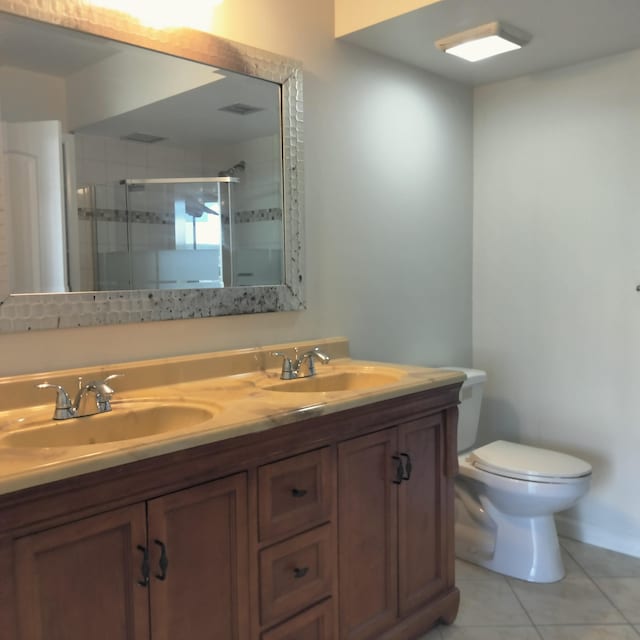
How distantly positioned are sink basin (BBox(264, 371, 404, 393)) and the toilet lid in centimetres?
65

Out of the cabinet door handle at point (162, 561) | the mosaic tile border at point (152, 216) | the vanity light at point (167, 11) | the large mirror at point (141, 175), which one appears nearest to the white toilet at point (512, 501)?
the large mirror at point (141, 175)

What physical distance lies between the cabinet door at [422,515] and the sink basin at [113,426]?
2.07ft

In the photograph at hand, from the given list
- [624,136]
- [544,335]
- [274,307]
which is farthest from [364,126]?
[544,335]

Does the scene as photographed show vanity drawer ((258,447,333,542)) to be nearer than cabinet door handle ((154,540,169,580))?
No

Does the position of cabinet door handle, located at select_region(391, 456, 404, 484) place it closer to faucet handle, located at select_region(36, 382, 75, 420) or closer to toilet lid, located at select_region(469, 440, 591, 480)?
toilet lid, located at select_region(469, 440, 591, 480)

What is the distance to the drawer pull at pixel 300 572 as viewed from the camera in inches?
62.4

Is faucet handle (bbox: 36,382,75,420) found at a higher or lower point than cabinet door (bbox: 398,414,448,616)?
higher

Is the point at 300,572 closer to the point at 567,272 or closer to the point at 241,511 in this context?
the point at 241,511

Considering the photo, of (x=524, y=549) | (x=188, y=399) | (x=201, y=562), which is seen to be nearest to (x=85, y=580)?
(x=201, y=562)

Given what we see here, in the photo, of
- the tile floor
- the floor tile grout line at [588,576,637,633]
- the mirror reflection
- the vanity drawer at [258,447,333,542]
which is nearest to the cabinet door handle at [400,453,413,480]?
the vanity drawer at [258,447,333,542]

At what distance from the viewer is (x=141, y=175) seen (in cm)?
182

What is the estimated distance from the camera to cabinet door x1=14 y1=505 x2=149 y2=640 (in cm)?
112

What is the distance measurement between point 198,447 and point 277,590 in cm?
47

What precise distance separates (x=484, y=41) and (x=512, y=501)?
1660 mm
